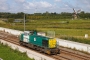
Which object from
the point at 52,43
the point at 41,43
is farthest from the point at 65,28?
the point at 52,43

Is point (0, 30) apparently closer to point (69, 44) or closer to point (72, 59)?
point (69, 44)

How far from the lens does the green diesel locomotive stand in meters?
29.6

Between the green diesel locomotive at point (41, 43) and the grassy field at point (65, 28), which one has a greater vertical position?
the green diesel locomotive at point (41, 43)

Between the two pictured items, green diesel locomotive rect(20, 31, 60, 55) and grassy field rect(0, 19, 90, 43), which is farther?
grassy field rect(0, 19, 90, 43)

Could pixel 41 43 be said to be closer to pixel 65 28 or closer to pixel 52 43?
pixel 52 43

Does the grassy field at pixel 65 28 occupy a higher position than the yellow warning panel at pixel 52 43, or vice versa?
the yellow warning panel at pixel 52 43

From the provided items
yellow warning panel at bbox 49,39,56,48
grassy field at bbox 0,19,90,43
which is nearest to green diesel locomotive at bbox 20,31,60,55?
yellow warning panel at bbox 49,39,56,48

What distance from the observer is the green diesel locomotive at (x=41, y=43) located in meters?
29.6

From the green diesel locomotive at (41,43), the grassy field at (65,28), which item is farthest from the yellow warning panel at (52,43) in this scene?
the grassy field at (65,28)

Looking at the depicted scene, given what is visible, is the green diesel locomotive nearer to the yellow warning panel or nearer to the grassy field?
the yellow warning panel

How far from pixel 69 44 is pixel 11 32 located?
28597 mm

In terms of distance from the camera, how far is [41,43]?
1240 inches

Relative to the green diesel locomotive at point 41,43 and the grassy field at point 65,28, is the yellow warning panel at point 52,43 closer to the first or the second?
the green diesel locomotive at point 41,43

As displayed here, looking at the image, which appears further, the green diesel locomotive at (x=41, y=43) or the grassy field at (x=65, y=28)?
the grassy field at (x=65, y=28)
